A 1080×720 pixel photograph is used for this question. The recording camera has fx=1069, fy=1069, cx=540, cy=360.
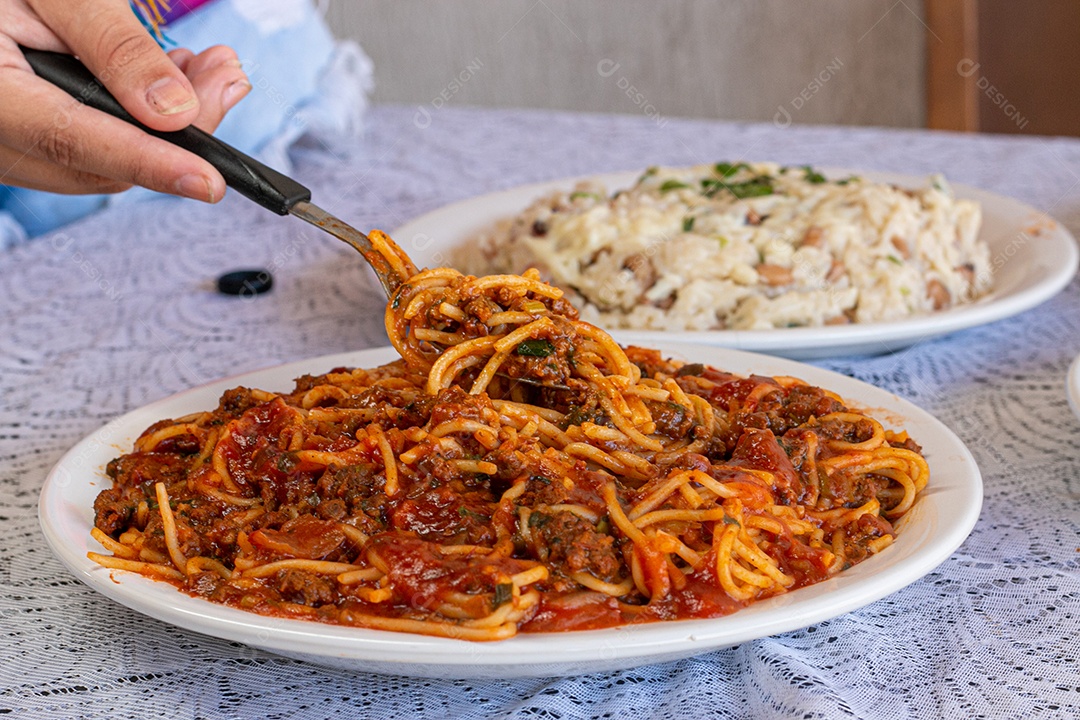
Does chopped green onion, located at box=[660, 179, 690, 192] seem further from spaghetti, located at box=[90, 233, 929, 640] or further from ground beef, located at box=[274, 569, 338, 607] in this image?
ground beef, located at box=[274, 569, 338, 607]

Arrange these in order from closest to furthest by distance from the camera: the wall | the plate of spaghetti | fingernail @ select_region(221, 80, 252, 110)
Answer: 1. the plate of spaghetti
2. fingernail @ select_region(221, 80, 252, 110)
3. the wall

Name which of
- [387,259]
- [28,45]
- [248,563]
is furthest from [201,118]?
[248,563]

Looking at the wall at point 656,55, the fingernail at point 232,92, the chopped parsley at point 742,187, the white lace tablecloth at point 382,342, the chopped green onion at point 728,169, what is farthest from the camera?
the wall at point 656,55

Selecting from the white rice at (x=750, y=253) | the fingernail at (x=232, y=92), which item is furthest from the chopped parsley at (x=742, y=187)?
the fingernail at (x=232, y=92)

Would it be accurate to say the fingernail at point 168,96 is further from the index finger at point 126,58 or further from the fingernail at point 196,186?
the fingernail at point 196,186

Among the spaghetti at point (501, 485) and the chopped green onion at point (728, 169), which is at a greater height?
the chopped green onion at point (728, 169)

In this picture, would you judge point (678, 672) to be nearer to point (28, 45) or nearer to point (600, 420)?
point (600, 420)

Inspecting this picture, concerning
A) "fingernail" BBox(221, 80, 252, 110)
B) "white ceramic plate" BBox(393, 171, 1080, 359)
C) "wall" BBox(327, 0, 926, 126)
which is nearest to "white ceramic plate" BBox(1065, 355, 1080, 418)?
"white ceramic plate" BBox(393, 171, 1080, 359)
